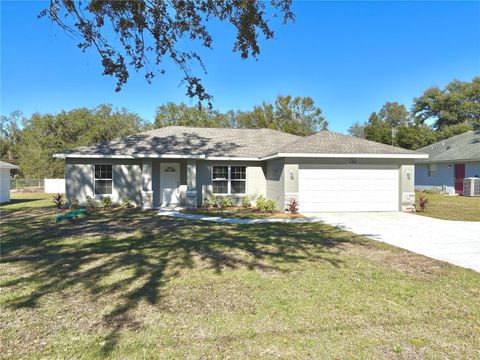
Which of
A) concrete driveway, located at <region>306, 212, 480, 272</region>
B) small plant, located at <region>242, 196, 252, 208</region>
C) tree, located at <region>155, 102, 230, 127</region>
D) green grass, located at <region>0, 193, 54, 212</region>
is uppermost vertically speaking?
tree, located at <region>155, 102, 230, 127</region>

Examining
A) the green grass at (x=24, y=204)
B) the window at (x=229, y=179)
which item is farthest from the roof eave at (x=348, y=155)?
the green grass at (x=24, y=204)

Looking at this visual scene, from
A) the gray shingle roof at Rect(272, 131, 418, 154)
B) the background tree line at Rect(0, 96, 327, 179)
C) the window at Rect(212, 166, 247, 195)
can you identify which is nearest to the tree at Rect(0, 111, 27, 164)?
the background tree line at Rect(0, 96, 327, 179)

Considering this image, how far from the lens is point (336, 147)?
14883 millimetres

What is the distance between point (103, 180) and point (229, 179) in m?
6.43

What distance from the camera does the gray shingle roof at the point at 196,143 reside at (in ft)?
53.6

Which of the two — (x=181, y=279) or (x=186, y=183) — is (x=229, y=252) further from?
(x=186, y=183)

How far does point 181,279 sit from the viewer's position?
548 cm

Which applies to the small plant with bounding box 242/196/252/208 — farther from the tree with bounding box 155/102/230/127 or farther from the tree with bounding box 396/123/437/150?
the tree with bounding box 396/123/437/150

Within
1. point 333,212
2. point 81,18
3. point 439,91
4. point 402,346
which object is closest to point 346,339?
point 402,346

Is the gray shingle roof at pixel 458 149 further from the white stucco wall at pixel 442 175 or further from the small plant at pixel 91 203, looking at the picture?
the small plant at pixel 91 203

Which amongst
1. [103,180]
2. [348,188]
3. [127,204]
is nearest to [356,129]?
[348,188]

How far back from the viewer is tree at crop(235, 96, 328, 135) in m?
41.7

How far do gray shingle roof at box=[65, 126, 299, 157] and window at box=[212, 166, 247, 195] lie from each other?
2.93ft

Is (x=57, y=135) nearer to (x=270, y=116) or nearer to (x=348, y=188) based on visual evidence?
(x=270, y=116)
